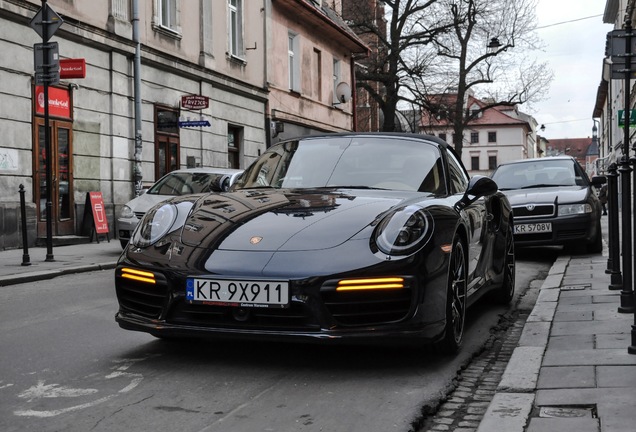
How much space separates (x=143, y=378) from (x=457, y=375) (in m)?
1.65

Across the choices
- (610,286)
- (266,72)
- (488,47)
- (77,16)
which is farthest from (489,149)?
(610,286)

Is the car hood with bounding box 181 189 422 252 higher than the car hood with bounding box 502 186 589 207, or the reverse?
the car hood with bounding box 502 186 589 207

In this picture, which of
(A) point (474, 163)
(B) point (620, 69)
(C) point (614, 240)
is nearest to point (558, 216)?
(B) point (620, 69)

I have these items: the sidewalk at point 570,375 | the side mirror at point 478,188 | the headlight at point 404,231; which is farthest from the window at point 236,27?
the headlight at point 404,231

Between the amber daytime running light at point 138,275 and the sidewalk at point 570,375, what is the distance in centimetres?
187

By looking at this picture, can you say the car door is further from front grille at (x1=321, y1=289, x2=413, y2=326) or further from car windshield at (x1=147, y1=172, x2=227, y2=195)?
car windshield at (x1=147, y1=172, x2=227, y2=195)

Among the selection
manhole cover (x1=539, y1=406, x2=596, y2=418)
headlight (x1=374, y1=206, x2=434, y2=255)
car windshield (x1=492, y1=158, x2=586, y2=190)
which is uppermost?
car windshield (x1=492, y1=158, x2=586, y2=190)

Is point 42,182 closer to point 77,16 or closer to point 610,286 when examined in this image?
point 77,16

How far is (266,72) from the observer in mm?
26562

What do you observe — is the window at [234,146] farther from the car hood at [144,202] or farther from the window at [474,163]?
the window at [474,163]

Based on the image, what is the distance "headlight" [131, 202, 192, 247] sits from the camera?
15.4 feet

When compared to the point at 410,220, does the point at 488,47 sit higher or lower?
higher

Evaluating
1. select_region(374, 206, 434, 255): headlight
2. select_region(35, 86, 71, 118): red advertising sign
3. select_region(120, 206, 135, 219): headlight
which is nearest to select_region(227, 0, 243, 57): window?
select_region(35, 86, 71, 118): red advertising sign

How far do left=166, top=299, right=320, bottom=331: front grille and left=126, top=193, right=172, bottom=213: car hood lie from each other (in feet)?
28.6
